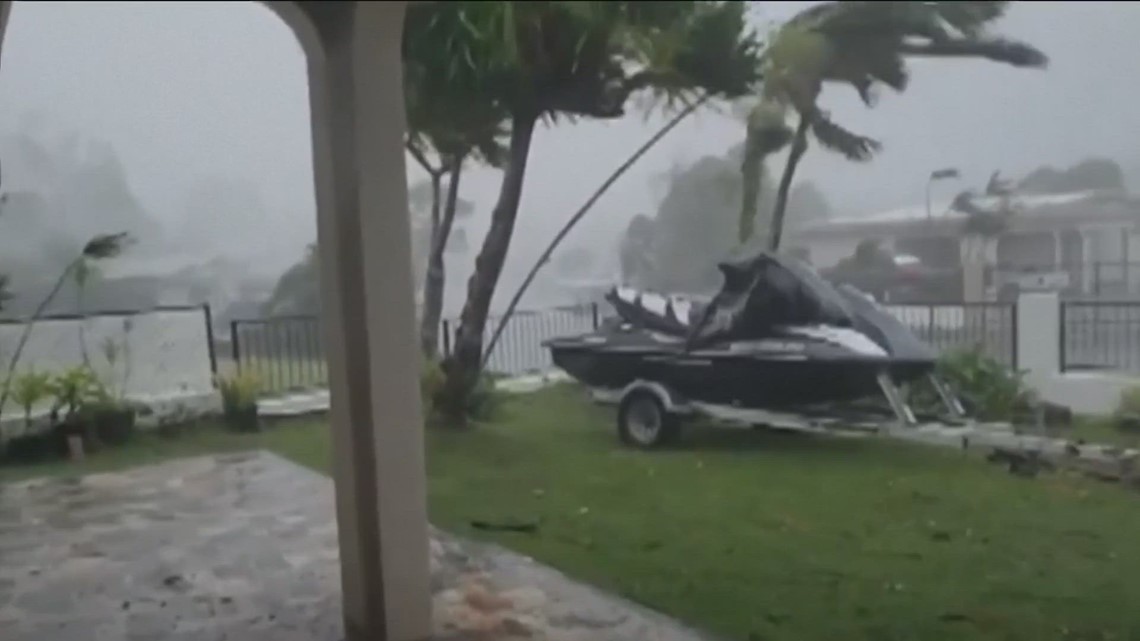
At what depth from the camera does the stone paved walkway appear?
3.10 metres

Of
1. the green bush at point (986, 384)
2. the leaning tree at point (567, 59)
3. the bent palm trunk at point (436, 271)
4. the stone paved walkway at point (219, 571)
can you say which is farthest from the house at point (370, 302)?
the green bush at point (986, 384)

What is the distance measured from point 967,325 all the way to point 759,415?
3.07 feet

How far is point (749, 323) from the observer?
13.5ft

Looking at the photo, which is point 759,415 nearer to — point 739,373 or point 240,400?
point 739,373

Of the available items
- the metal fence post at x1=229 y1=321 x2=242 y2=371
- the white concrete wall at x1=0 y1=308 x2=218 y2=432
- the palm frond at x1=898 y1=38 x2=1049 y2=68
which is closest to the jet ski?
the palm frond at x1=898 y1=38 x2=1049 y2=68

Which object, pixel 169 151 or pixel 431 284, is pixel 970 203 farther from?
pixel 169 151

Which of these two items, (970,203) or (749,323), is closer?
(970,203)

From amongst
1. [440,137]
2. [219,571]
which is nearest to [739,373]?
[440,137]

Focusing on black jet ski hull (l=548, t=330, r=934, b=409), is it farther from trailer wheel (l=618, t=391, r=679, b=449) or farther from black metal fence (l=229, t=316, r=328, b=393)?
black metal fence (l=229, t=316, r=328, b=393)

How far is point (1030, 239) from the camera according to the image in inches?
128

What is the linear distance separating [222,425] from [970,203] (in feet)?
10.6

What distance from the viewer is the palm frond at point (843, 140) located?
11.1ft

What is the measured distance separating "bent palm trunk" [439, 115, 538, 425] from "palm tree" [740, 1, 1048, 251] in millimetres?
827

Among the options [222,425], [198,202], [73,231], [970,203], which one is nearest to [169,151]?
[198,202]
